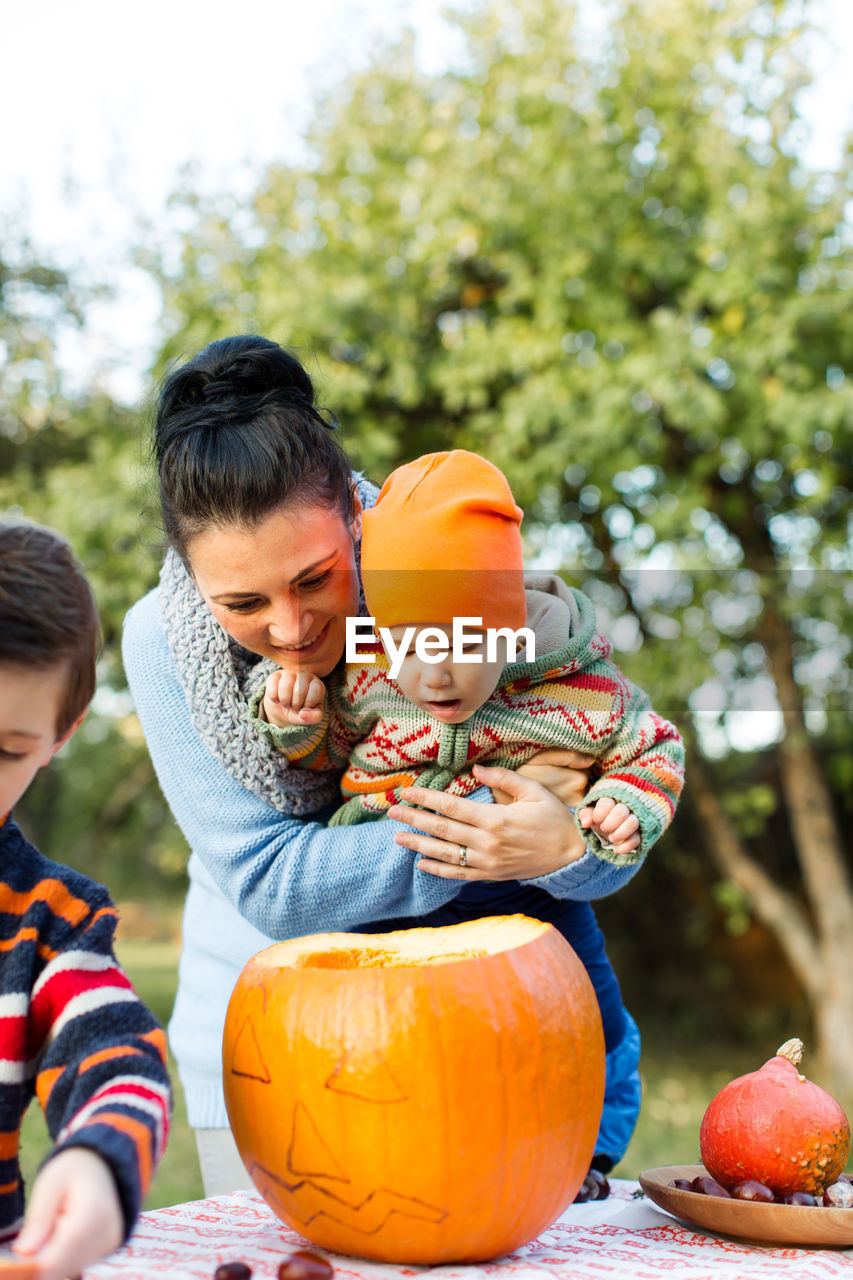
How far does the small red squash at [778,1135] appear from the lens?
1.27 m

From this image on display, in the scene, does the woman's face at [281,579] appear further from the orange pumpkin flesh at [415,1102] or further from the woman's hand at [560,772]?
the orange pumpkin flesh at [415,1102]

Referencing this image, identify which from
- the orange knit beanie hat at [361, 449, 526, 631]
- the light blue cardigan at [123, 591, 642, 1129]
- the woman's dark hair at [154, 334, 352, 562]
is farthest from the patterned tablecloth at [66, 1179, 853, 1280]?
the woman's dark hair at [154, 334, 352, 562]

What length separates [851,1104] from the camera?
5441 mm

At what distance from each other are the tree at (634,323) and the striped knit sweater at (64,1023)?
3.87 meters

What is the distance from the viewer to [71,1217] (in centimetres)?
89

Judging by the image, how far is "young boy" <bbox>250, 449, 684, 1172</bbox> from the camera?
1.37 metres

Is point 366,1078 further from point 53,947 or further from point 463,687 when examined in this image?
point 463,687

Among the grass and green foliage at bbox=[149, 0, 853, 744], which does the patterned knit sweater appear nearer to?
the grass

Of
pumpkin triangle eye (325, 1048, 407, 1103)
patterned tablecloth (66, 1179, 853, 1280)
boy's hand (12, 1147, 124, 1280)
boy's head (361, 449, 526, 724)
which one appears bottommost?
patterned tablecloth (66, 1179, 853, 1280)

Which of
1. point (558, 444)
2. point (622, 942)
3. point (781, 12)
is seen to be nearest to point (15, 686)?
point (558, 444)

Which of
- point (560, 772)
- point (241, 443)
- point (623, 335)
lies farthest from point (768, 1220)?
point (623, 335)

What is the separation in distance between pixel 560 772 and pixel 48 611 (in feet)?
2.47

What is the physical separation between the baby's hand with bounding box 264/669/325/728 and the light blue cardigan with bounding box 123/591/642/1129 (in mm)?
146

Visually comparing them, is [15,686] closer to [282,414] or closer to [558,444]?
[282,414]
